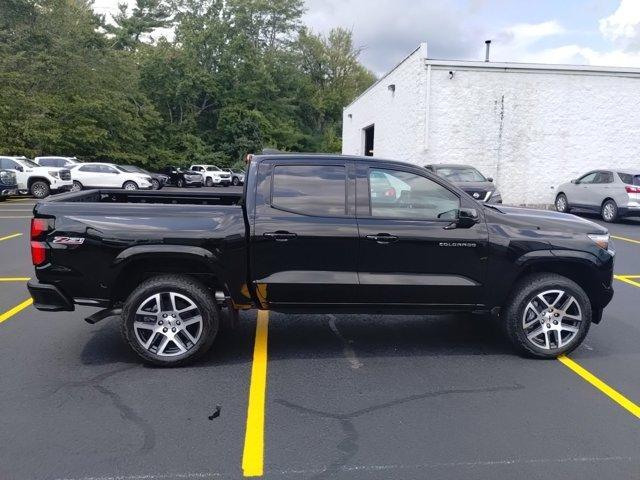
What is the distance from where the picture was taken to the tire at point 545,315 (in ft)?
15.7

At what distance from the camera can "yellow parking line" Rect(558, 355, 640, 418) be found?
13.0 feet

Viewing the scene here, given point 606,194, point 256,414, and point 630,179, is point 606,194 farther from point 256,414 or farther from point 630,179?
point 256,414

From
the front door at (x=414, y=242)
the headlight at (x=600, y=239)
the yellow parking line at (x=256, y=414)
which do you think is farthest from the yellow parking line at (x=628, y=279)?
the yellow parking line at (x=256, y=414)

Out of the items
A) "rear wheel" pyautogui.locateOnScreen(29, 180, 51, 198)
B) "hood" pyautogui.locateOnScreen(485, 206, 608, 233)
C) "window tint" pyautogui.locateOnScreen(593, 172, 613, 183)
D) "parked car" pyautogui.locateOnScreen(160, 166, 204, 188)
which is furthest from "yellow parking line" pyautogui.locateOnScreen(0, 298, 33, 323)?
"parked car" pyautogui.locateOnScreen(160, 166, 204, 188)

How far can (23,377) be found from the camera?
4.32 m

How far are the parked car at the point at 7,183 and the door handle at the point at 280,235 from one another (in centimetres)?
1843

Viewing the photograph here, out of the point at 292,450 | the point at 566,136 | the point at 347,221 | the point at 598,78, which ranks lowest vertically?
the point at 292,450

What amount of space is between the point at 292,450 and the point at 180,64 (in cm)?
4711

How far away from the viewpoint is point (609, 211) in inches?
617

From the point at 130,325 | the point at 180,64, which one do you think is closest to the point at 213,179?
the point at 180,64

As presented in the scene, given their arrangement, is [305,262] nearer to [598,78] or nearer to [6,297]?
[6,297]

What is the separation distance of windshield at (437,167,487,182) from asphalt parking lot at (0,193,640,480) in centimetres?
1017

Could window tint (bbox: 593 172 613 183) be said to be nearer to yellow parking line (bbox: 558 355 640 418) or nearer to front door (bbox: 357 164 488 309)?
yellow parking line (bbox: 558 355 640 418)

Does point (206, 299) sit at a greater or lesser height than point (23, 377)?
greater
